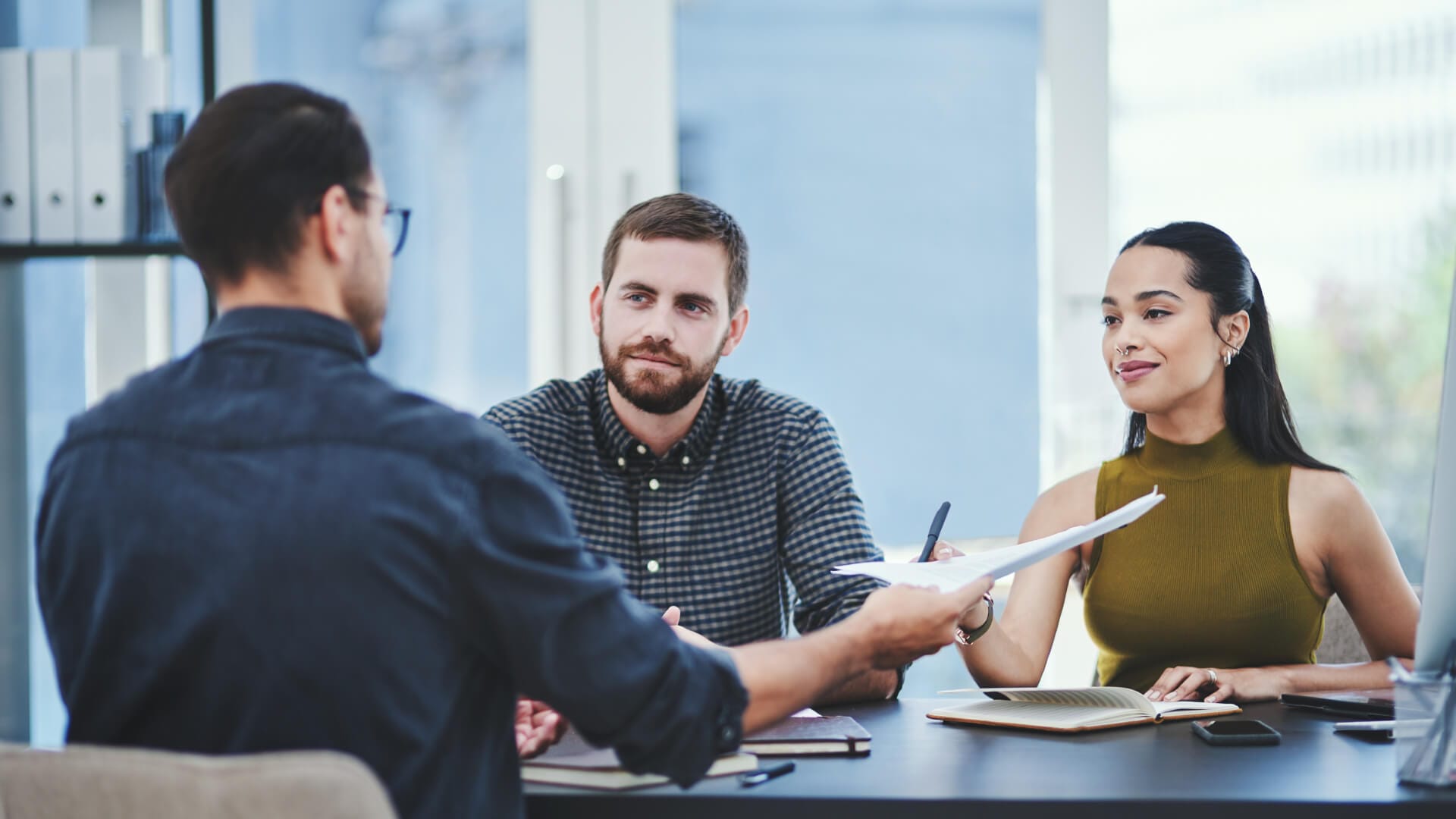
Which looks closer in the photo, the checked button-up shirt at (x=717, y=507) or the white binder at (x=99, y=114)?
the checked button-up shirt at (x=717, y=507)

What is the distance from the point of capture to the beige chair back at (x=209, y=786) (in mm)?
819

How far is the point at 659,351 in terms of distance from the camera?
6.48 feet

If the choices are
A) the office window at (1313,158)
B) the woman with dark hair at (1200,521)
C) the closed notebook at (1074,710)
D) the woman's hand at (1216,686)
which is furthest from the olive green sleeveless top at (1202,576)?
the office window at (1313,158)

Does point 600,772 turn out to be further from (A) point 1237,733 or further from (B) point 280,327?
(A) point 1237,733

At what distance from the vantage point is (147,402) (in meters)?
1.00

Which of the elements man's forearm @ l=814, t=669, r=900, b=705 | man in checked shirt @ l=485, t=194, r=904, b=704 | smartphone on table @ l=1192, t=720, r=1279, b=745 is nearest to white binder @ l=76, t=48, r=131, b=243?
man in checked shirt @ l=485, t=194, r=904, b=704

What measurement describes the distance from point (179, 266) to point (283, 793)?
95.8 inches

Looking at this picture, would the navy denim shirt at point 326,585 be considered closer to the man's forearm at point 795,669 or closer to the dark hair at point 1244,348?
the man's forearm at point 795,669

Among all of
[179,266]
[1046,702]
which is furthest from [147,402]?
[179,266]

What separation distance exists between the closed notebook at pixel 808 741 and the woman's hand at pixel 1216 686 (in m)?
0.49

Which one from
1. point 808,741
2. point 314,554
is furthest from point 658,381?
point 314,554

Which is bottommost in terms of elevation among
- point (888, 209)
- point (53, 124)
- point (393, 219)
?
point (393, 219)

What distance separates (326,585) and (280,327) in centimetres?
23

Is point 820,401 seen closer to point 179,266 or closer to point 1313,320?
point 1313,320
